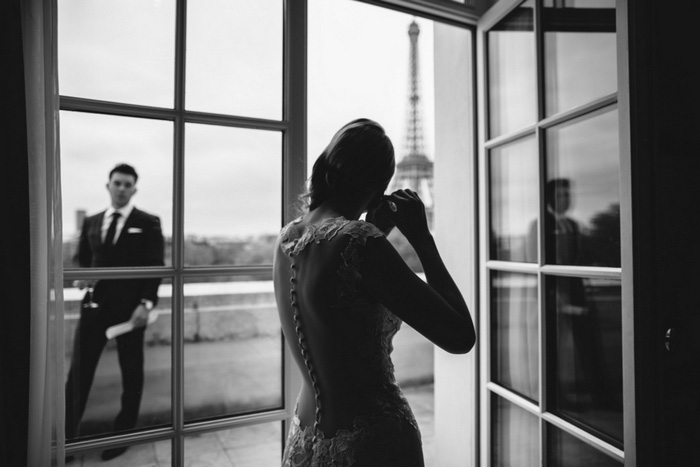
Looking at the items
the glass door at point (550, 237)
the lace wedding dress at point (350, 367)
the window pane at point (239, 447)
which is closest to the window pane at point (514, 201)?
the glass door at point (550, 237)

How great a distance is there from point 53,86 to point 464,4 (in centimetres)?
136

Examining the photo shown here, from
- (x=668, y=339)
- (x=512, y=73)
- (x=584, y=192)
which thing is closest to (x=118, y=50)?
(x=512, y=73)

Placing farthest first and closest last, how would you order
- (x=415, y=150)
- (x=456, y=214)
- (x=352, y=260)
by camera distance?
(x=415, y=150) → (x=456, y=214) → (x=352, y=260)

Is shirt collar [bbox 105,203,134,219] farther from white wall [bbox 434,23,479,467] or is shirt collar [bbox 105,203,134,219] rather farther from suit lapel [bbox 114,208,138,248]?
white wall [bbox 434,23,479,467]

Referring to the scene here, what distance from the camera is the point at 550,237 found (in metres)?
1.31

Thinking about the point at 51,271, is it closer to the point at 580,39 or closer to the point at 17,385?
the point at 17,385

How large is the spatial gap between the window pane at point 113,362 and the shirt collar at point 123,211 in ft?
0.60

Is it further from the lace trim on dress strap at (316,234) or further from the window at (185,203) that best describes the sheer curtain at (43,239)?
the lace trim on dress strap at (316,234)

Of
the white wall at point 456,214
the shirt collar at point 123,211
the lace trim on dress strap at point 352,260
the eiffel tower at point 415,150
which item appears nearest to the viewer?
the lace trim on dress strap at point 352,260

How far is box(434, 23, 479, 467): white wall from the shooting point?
1.66 metres

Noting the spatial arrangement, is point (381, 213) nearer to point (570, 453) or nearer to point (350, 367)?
point (350, 367)

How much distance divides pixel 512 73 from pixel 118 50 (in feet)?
4.07

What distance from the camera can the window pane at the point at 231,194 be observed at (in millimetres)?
1311

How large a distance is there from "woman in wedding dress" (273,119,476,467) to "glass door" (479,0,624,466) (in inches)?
22.3
